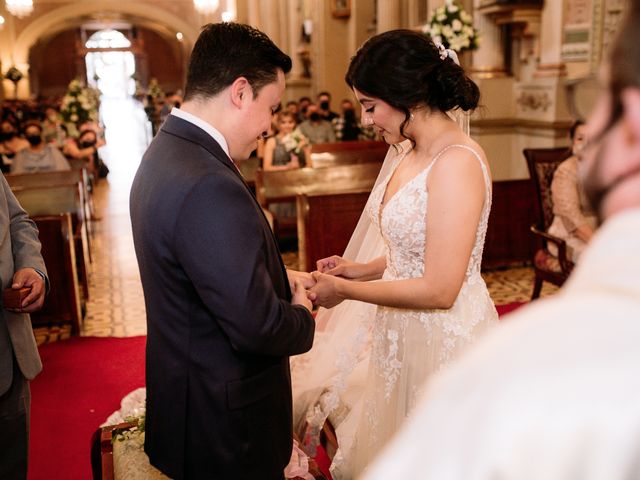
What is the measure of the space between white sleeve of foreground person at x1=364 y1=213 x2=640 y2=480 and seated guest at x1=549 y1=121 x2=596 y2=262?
4352 mm

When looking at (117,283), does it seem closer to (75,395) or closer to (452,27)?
(75,395)

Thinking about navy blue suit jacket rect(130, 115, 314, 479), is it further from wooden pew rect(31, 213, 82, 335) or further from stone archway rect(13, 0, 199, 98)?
stone archway rect(13, 0, 199, 98)

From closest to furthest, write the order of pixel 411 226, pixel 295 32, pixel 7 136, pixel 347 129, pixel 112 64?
pixel 411 226, pixel 7 136, pixel 347 129, pixel 295 32, pixel 112 64

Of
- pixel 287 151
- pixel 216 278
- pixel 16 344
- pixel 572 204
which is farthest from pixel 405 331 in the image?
pixel 287 151

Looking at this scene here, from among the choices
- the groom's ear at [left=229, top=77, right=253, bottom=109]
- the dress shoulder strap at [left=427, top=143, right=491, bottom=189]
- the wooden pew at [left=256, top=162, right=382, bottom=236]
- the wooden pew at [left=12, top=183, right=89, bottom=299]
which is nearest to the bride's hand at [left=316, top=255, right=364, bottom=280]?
the dress shoulder strap at [left=427, top=143, right=491, bottom=189]

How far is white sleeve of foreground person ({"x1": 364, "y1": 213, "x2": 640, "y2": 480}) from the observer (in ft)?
1.90

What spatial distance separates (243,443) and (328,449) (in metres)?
1.40

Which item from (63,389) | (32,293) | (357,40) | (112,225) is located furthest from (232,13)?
(32,293)

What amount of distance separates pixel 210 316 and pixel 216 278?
166 millimetres

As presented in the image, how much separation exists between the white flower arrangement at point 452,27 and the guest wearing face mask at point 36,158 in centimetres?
501

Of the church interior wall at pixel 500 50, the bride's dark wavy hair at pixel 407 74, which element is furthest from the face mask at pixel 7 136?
the bride's dark wavy hair at pixel 407 74

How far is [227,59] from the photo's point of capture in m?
1.75

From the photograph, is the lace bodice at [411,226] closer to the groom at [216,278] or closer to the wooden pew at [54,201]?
the groom at [216,278]

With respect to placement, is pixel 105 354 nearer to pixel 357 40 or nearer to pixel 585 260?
pixel 585 260
